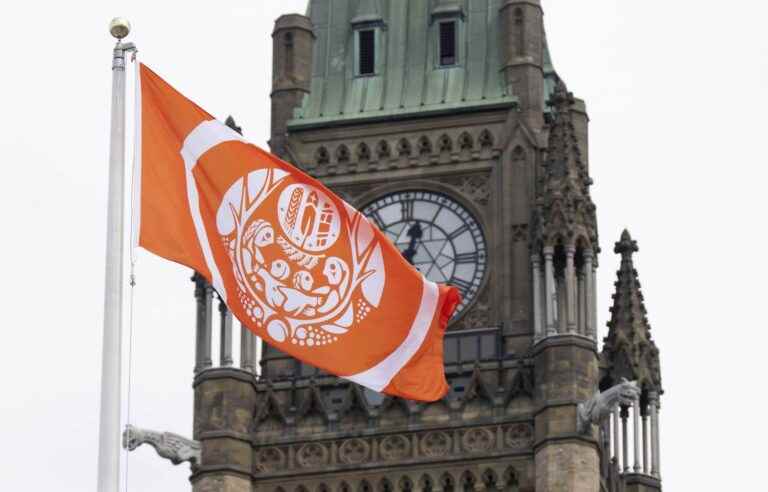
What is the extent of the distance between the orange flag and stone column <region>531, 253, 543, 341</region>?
23198mm

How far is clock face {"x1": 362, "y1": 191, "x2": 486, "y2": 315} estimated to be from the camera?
72312 millimetres

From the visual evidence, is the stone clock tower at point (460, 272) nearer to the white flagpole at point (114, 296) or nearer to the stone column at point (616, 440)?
the stone column at point (616, 440)

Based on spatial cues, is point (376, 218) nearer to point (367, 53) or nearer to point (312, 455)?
point (367, 53)

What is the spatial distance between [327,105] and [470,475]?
10.8 m

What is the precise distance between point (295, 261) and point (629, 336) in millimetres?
30530

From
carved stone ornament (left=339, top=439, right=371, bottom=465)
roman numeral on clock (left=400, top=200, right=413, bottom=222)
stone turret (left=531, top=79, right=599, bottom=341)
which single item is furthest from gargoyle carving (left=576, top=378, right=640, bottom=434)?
roman numeral on clock (left=400, top=200, right=413, bottom=222)

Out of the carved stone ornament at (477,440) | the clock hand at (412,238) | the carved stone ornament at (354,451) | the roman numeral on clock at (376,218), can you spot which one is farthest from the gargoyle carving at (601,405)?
the roman numeral on clock at (376,218)

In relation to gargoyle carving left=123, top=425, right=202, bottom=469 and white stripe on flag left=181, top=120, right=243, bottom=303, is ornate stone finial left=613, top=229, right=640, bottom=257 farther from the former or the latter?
white stripe on flag left=181, top=120, right=243, bottom=303

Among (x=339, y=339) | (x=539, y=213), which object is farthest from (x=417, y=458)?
(x=339, y=339)

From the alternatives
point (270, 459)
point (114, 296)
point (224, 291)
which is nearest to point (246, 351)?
point (270, 459)

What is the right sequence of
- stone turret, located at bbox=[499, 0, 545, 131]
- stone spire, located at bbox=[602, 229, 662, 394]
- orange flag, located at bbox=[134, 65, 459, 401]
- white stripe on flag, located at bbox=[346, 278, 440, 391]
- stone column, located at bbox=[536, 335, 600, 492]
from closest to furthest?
1. orange flag, located at bbox=[134, 65, 459, 401]
2. white stripe on flag, located at bbox=[346, 278, 440, 391]
3. stone column, located at bbox=[536, 335, 600, 492]
4. stone turret, located at bbox=[499, 0, 545, 131]
5. stone spire, located at bbox=[602, 229, 662, 394]

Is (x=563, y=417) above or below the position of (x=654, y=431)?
below

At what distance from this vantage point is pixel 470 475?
6956cm

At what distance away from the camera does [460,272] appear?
72.4m
